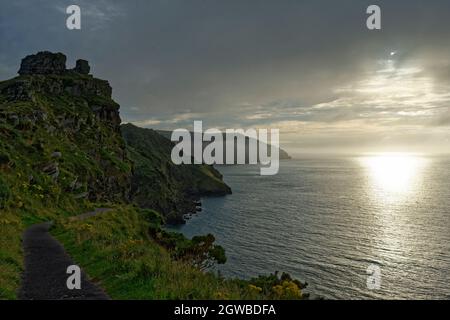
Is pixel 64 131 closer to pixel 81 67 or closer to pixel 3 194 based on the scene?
pixel 3 194

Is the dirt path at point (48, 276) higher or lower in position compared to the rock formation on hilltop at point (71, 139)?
lower

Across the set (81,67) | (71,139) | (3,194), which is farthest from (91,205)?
(81,67)

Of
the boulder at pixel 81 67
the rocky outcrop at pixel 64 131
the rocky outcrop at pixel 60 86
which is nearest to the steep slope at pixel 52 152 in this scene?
the rocky outcrop at pixel 64 131

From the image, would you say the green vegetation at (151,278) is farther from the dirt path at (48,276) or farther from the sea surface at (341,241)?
the sea surface at (341,241)

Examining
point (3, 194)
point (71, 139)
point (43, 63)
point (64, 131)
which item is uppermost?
point (43, 63)

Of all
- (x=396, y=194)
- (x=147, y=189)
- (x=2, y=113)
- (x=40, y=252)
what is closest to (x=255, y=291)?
(x=40, y=252)

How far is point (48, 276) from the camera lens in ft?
51.4

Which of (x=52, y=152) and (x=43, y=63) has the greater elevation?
(x=43, y=63)

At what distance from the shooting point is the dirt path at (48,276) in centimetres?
1308

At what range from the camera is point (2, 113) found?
58844 millimetres

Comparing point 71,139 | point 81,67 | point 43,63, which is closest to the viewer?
point 71,139

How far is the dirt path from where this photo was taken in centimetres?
1308

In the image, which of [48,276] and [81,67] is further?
[81,67]
